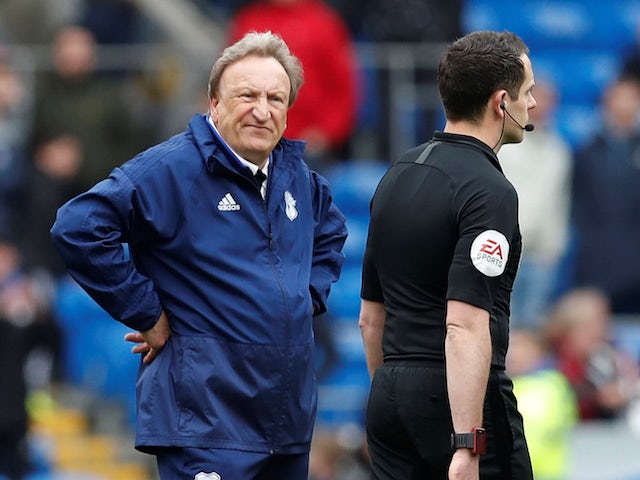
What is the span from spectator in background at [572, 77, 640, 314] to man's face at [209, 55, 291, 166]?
626cm

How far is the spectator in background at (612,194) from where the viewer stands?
442 inches

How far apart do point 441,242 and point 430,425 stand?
1.84 feet

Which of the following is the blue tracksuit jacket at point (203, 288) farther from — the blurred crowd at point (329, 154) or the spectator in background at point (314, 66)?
the spectator in background at point (314, 66)

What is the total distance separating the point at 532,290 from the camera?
10.8m

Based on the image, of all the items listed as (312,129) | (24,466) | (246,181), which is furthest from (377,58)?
(246,181)

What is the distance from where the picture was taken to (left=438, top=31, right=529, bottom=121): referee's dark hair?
4.96 meters

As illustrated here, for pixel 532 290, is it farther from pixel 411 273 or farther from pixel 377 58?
pixel 411 273

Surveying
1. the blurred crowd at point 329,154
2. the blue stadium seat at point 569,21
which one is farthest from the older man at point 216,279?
the blue stadium seat at point 569,21

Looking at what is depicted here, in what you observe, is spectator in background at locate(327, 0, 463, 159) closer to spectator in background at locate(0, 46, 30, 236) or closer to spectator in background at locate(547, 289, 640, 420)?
spectator in background at locate(547, 289, 640, 420)

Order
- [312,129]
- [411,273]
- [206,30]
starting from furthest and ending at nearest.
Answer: [206,30] < [312,129] < [411,273]

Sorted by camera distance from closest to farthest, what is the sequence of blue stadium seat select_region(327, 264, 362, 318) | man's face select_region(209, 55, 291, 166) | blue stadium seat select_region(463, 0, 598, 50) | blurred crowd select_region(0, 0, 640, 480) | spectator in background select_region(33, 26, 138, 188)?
man's face select_region(209, 55, 291, 166) → blurred crowd select_region(0, 0, 640, 480) → spectator in background select_region(33, 26, 138, 188) → blue stadium seat select_region(327, 264, 362, 318) → blue stadium seat select_region(463, 0, 598, 50)

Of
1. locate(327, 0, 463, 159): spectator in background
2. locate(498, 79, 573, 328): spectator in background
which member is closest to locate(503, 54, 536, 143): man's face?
locate(498, 79, 573, 328): spectator in background

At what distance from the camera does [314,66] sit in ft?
35.9

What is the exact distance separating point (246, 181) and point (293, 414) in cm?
76
